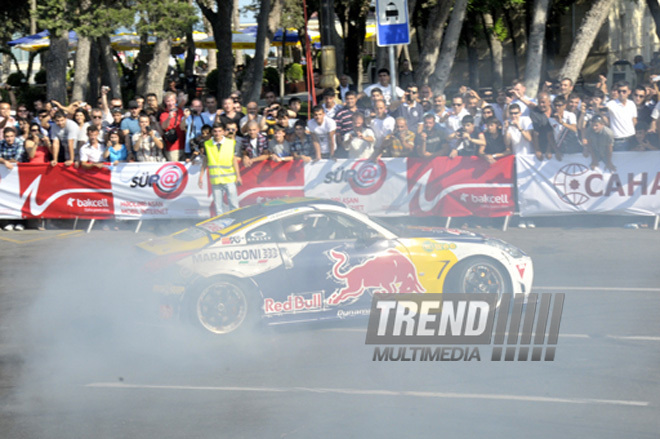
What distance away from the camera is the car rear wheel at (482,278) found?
29.8 feet

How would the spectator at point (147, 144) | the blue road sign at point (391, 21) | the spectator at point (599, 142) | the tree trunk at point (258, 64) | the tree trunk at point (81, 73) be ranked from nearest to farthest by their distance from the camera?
the blue road sign at point (391, 21) → the spectator at point (599, 142) → the spectator at point (147, 144) → the tree trunk at point (258, 64) → the tree trunk at point (81, 73)

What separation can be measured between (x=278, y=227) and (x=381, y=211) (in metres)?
6.32

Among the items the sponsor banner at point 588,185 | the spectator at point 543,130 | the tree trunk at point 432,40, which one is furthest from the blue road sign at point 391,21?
the tree trunk at point 432,40

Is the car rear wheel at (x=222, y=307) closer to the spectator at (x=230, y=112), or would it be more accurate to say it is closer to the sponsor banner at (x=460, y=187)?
the sponsor banner at (x=460, y=187)

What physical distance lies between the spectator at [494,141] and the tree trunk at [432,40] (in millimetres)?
8416

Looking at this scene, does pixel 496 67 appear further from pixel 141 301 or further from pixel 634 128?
pixel 141 301

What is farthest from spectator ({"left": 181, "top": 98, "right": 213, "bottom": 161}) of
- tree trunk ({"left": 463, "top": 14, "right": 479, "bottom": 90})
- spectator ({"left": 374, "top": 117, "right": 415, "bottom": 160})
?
tree trunk ({"left": 463, "top": 14, "right": 479, "bottom": 90})

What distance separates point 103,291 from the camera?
11.0m

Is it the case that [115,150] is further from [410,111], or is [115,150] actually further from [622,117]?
[622,117]

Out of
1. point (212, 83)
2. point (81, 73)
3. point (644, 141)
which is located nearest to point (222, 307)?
point (644, 141)

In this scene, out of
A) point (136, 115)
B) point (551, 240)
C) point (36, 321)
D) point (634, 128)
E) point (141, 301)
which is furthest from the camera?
point (136, 115)

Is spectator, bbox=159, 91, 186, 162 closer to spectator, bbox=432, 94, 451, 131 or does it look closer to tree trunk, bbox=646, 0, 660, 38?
spectator, bbox=432, 94, 451, 131

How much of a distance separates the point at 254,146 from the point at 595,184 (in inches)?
227

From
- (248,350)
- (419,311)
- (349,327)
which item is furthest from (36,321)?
(419,311)
